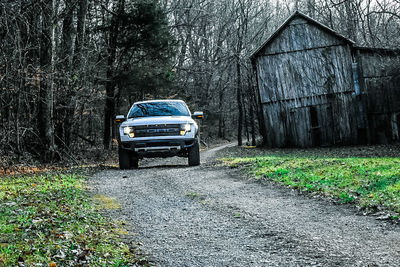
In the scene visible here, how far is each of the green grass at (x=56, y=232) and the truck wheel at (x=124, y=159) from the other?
189 inches

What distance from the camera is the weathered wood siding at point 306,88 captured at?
25.6 meters

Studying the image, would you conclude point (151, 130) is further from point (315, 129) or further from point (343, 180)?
point (315, 129)

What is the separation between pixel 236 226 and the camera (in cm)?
645

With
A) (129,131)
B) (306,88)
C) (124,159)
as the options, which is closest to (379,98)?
(306,88)

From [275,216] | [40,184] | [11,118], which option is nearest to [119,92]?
[11,118]

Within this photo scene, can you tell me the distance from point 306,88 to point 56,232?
22178 millimetres

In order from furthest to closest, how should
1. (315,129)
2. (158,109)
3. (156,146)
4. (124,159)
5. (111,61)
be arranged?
(111,61)
(315,129)
(158,109)
(124,159)
(156,146)

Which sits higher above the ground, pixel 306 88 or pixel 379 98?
pixel 306 88

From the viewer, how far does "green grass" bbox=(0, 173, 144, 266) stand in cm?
477

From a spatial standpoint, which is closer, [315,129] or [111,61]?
[315,129]

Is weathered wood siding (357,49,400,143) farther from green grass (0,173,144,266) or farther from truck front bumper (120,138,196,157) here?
green grass (0,173,144,266)

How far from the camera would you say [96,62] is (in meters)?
23.1

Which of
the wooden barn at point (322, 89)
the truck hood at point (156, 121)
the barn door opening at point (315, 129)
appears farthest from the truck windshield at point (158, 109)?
the barn door opening at point (315, 129)

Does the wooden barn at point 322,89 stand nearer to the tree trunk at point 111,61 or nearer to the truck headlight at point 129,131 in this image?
the tree trunk at point 111,61
